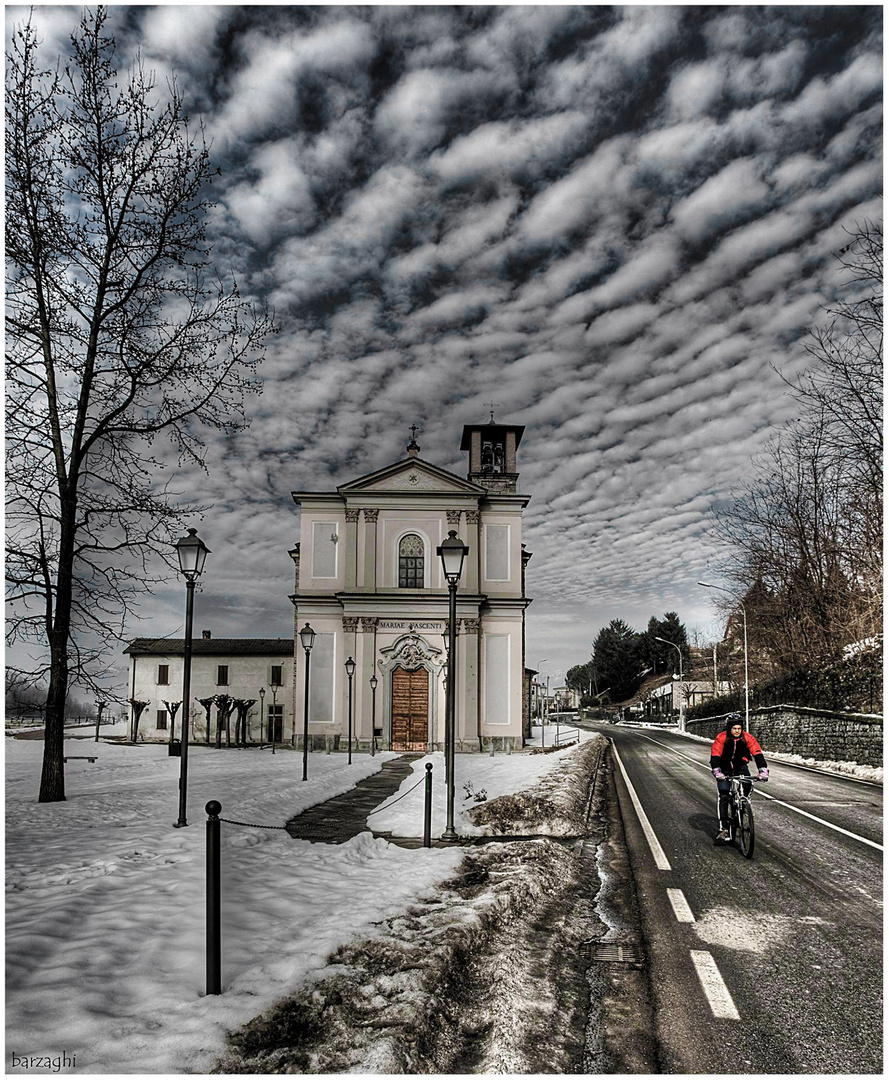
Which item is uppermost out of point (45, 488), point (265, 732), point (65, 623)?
point (45, 488)

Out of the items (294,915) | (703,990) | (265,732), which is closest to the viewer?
(703,990)

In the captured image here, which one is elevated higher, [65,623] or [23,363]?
[23,363]

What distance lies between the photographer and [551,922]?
6.39 meters

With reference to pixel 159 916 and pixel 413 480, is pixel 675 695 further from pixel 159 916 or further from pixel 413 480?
pixel 159 916

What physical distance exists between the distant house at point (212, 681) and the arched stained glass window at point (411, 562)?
1772cm

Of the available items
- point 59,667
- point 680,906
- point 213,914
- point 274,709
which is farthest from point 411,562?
point 213,914

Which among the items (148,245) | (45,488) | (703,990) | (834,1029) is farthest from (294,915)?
(148,245)

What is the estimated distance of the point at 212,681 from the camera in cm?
4978

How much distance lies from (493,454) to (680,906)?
35608mm

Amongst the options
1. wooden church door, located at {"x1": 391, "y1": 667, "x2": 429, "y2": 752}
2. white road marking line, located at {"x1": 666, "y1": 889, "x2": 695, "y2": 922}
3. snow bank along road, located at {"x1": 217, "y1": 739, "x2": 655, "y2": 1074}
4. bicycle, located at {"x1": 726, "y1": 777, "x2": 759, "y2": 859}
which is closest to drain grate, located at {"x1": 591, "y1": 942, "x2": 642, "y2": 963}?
snow bank along road, located at {"x1": 217, "y1": 739, "x2": 655, "y2": 1074}

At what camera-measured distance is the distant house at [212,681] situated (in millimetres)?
49125

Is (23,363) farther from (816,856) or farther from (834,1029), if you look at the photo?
(816,856)

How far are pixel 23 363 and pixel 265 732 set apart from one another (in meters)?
42.6

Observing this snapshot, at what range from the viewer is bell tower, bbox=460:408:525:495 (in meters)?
40.4
